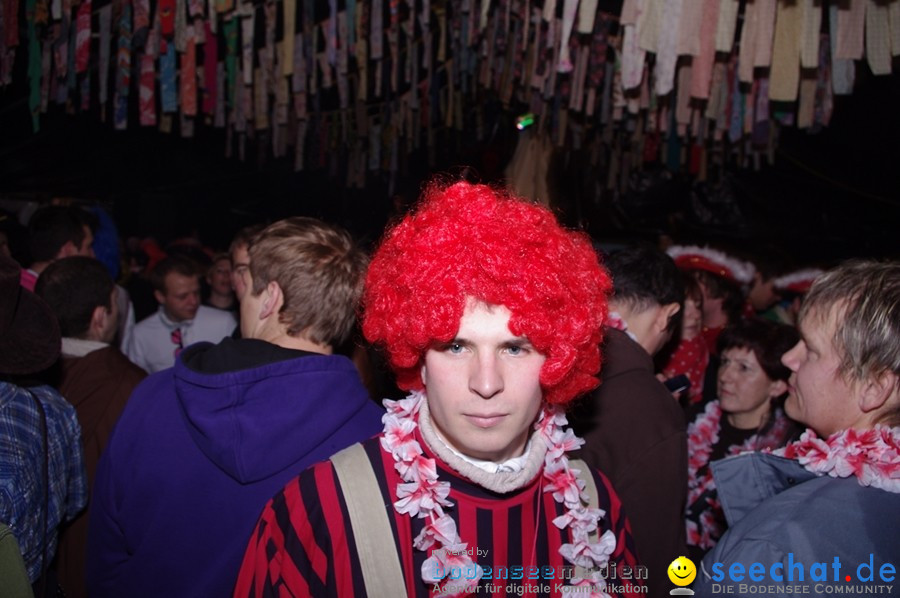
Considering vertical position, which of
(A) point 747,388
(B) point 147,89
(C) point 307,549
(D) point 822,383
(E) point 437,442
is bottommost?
(A) point 747,388

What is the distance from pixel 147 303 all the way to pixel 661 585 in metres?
5.61

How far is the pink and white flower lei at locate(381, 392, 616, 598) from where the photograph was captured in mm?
1419

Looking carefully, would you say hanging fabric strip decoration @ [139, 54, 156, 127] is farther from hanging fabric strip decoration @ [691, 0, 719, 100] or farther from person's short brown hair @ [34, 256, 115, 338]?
hanging fabric strip decoration @ [691, 0, 719, 100]

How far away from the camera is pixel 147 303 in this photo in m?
6.24

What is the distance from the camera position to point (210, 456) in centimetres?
179

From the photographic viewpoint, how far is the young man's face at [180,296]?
4.57m

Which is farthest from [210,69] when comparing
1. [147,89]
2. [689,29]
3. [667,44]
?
[689,29]

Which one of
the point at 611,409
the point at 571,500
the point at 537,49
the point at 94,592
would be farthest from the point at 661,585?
the point at 537,49

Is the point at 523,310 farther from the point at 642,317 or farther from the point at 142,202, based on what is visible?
the point at 142,202

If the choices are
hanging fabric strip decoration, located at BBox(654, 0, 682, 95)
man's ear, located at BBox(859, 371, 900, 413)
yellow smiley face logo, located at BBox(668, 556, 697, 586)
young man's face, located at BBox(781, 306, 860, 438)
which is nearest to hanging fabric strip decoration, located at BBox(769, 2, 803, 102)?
hanging fabric strip decoration, located at BBox(654, 0, 682, 95)

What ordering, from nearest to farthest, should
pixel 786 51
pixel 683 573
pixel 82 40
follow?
1. pixel 683 573
2. pixel 786 51
3. pixel 82 40

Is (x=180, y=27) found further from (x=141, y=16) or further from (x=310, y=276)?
(x=310, y=276)

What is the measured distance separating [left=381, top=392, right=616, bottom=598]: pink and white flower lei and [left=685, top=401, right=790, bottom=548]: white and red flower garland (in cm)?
157

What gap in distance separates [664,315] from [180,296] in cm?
345
